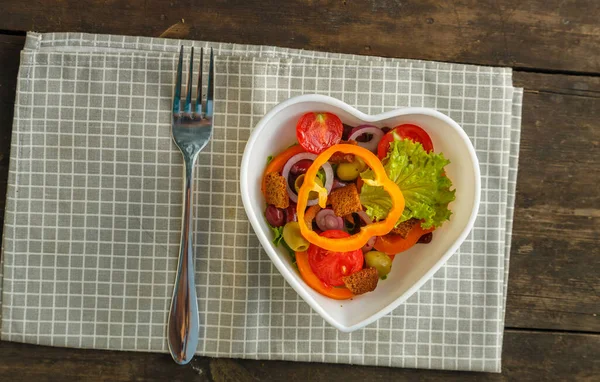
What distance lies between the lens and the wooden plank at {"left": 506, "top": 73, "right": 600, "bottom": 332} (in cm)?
141

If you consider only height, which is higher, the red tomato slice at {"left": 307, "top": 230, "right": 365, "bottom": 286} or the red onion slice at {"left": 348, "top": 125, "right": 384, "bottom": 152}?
the red onion slice at {"left": 348, "top": 125, "right": 384, "bottom": 152}

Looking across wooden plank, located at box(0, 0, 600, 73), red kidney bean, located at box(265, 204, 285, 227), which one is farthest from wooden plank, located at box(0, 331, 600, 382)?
wooden plank, located at box(0, 0, 600, 73)

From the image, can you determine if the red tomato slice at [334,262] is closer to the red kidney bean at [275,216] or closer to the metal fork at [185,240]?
the red kidney bean at [275,216]

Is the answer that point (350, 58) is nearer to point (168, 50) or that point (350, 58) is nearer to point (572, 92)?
point (168, 50)

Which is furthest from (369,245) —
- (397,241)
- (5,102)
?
(5,102)

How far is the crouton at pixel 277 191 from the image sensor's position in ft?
3.78

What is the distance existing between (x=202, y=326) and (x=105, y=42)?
684mm

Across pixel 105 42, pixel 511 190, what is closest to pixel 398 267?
pixel 511 190

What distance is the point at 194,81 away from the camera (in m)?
1.33

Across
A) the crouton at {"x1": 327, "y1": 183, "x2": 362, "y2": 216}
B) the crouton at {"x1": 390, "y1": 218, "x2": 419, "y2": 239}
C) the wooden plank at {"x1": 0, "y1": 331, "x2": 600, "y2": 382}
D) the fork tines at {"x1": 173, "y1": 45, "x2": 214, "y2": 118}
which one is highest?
the fork tines at {"x1": 173, "y1": 45, "x2": 214, "y2": 118}

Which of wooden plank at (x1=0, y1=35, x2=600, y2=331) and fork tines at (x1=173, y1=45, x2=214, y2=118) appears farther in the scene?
wooden plank at (x1=0, y1=35, x2=600, y2=331)

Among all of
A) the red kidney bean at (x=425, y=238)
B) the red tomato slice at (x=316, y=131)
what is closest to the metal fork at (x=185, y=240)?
the red tomato slice at (x=316, y=131)

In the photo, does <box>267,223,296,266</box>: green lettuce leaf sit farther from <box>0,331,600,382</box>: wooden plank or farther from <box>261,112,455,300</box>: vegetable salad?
<box>0,331,600,382</box>: wooden plank

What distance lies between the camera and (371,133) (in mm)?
1195
